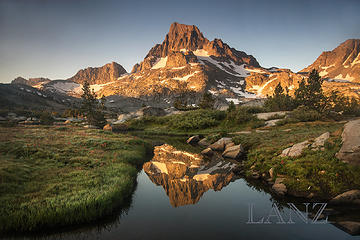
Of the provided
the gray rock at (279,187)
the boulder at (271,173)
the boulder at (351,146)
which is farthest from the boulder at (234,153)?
the boulder at (351,146)

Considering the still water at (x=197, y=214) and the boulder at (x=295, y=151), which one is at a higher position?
the boulder at (x=295, y=151)

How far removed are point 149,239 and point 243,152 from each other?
17629 mm

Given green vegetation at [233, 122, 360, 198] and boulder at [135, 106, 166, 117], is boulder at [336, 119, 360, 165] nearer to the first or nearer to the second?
green vegetation at [233, 122, 360, 198]

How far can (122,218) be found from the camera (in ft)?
32.3

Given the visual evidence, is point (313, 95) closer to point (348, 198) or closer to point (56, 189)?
point (348, 198)

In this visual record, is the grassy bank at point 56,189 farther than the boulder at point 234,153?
No

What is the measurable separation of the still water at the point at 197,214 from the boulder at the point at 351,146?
4551 millimetres

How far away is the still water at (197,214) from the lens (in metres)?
A: 8.42

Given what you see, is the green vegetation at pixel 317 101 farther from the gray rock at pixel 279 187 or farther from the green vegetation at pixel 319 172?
the gray rock at pixel 279 187

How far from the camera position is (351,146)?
39.1ft

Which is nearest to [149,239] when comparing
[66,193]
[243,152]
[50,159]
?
[66,193]

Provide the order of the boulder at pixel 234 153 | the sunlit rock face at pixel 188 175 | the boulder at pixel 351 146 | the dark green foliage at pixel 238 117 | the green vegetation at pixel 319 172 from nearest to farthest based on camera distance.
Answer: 1. the green vegetation at pixel 319 172
2. the boulder at pixel 351 146
3. the sunlit rock face at pixel 188 175
4. the boulder at pixel 234 153
5. the dark green foliage at pixel 238 117

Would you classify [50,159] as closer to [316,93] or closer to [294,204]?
[294,204]

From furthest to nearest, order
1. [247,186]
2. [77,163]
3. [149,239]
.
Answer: [77,163], [247,186], [149,239]
